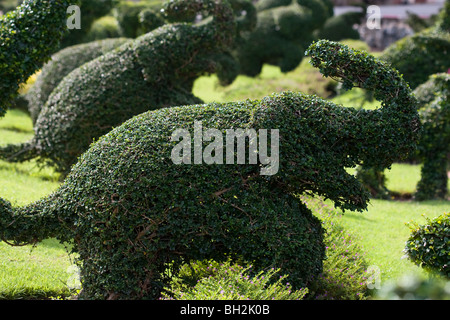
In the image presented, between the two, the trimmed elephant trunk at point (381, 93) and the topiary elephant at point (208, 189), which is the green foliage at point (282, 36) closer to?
the trimmed elephant trunk at point (381, 93)

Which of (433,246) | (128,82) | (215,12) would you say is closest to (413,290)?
(433,246)

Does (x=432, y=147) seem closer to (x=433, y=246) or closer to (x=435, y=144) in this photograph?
(x=435, y=144)

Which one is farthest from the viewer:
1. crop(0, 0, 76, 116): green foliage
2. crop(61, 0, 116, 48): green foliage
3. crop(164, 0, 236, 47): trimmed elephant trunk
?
crop(61, 0, 116, 48): green foliage

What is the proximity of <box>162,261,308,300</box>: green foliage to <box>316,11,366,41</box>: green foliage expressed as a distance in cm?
1799

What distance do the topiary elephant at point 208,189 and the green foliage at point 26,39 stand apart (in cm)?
168

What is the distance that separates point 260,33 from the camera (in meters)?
18.6

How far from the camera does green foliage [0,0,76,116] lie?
19.9 feet

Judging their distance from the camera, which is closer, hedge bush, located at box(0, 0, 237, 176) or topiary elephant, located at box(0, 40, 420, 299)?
topiary elephant, located at box(0, 40, 420, 299)

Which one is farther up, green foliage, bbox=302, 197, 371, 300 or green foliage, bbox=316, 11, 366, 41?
green foliage, bbox=302, 197, 371, 300

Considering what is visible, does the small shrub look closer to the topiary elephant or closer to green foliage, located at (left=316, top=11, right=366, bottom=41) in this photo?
the topiary elephant

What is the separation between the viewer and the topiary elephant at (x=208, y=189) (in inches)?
184

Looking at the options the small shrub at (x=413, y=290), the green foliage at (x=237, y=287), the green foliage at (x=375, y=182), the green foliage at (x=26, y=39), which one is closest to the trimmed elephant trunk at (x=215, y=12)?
the green foliage at (x=26, y=39)

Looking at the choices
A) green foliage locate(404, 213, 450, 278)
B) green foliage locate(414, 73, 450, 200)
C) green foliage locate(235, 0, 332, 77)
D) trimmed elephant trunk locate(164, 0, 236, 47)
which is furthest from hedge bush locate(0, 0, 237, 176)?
green foliage locate(235, 0, 332, 77)
